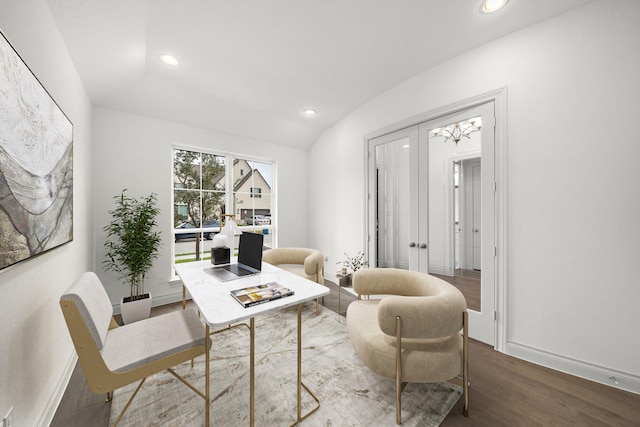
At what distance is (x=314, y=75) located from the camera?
277 centimetres

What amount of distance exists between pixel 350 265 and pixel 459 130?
7.78 feet

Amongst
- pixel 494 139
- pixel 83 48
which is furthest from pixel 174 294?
pixel 494 139

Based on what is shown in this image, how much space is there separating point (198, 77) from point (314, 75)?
4.53 feet

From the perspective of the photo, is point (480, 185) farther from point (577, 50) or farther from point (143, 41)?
point (143, 41)

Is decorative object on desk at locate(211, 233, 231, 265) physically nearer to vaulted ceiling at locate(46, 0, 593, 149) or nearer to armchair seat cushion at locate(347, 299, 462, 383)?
armchair seat cushion at locate(347, 299, 462, 383)

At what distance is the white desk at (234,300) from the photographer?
1191 mm

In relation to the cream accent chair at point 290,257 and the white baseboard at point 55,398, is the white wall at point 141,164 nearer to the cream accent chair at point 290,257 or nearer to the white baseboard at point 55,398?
the white baseboard at point 55,398

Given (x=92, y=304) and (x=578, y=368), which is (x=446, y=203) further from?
(x=92, y=304)

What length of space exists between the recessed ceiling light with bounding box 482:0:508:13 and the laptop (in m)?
2.56

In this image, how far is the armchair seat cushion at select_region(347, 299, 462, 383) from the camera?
4.66ft

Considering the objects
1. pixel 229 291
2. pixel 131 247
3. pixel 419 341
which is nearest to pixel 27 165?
pixel 229 291

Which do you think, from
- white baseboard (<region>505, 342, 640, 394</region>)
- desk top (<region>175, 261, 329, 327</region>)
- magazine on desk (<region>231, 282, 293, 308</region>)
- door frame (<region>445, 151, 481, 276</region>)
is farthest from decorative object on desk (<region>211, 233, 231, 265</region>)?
white baseboard (<region>505, 342, 640, 394</region>)

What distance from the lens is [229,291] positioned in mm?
1520

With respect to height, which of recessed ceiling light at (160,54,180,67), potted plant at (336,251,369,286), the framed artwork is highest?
recessed ceiling light at (160,54,180,67)
